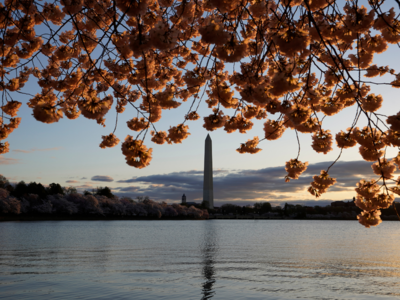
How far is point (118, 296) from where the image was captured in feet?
30.9

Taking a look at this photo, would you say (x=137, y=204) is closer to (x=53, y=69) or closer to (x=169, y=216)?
(x=169, y=216)

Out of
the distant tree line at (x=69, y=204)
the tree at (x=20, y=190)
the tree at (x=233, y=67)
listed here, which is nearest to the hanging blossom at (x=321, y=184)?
the tree at (x=233, y=67)

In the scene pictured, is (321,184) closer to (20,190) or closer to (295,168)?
(295,168)

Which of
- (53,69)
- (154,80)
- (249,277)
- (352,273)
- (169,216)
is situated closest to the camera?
(154,80)

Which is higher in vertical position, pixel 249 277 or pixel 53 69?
pixel 53 69

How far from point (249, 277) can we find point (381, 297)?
398 centimetres

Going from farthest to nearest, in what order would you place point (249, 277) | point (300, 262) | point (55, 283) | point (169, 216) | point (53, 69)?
point (169, 216), point (300, 262), point (249, 277), point (55, 283), point (53, 69)

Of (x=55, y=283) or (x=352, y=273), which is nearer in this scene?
(x=55, y=283)

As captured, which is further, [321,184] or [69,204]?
[69,204]

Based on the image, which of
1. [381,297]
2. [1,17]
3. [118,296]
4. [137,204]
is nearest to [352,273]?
[381,297]

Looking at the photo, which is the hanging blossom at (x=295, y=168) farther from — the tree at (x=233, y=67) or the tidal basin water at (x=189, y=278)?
the tidal basin water at (x=189, y=278)

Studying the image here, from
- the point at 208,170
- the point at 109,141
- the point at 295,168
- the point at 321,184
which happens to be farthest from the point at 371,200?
the point at 208,170

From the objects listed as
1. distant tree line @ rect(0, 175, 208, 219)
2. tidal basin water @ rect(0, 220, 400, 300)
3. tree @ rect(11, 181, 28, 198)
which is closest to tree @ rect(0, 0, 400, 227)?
tidal basin water @ rect(0, 220, 400, 300)

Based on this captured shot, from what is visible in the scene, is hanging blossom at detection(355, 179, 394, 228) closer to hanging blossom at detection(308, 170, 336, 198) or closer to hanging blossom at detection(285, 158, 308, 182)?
hanging blossom at detection(308, 170, 336, 198)
